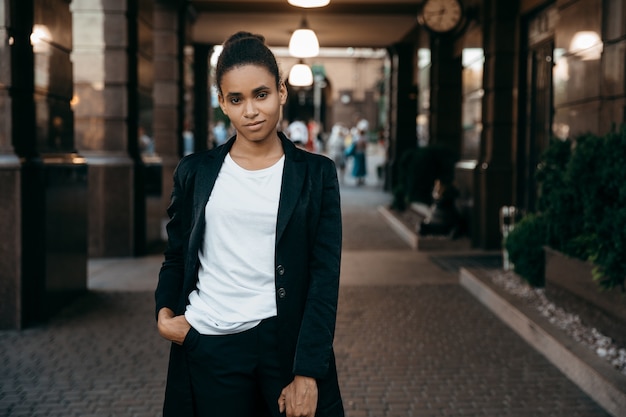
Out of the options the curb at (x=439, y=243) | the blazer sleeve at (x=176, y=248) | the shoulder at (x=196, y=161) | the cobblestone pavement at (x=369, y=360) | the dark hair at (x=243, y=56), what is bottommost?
the cobblestone pavement at (x=369, y=360)

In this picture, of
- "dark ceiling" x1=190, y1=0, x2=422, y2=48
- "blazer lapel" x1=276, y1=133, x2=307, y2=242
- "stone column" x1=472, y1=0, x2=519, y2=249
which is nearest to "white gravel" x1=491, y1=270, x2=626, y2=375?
"stone column" x1=472, y1=0, x2=519, y2=249

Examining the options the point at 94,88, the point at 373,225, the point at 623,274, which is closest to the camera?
the point at 623,274

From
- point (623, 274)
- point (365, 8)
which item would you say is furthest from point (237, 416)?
point (365, 8)

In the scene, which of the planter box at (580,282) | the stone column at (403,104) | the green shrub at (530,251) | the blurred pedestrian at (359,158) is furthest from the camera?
the blurred pedestrian at (359,158)

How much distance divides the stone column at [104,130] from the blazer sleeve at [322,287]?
8.99 metres

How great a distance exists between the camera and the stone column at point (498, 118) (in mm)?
11336

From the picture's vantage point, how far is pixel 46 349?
623 centimetres

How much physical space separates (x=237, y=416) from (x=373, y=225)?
13251mm

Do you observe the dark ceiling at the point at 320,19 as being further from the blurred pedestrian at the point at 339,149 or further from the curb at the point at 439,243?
the blurred pedestrian at the point at 339,149

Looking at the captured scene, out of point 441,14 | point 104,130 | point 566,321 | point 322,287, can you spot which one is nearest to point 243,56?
point 322,287

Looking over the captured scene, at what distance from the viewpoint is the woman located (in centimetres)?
240

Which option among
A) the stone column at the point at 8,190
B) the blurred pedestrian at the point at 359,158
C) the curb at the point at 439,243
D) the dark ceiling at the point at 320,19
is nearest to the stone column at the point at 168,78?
the dark ceiling at the point at 320,19

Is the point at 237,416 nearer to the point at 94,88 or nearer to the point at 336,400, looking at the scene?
the point at 336,400

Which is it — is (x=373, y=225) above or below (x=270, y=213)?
below
